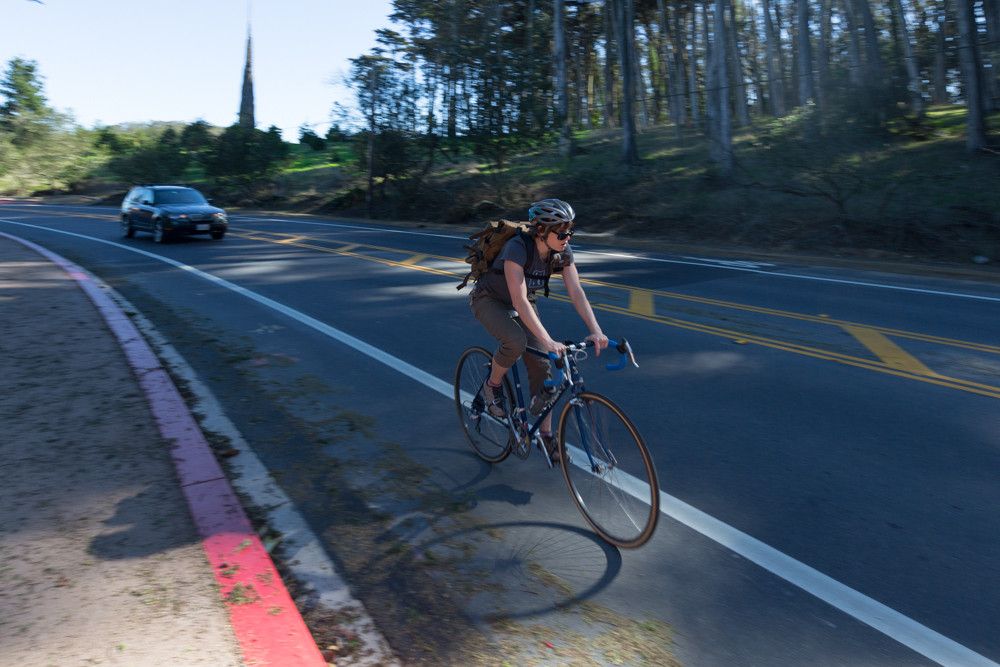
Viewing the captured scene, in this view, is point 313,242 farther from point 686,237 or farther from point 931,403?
point 931,403

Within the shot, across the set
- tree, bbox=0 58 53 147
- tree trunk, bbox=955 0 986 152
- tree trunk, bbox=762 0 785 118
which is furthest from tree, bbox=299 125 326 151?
tree trunk, bbox=955 0 986 152

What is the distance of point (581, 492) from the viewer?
4484 mm

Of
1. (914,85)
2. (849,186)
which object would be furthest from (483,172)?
(914,85)

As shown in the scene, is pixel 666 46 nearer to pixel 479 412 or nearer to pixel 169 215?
pixel 169 215

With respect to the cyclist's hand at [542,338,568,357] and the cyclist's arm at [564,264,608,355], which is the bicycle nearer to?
the cyclist's hand at [542,338,568,357]

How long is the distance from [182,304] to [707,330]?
752 centimetres

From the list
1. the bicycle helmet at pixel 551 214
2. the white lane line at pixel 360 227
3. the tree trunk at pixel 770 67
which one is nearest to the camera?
the bicycle helmet at pixel 551 214

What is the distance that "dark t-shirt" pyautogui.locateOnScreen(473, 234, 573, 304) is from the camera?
445cm

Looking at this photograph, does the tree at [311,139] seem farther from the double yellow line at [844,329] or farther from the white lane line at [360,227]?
the double yellow line at [844,329]

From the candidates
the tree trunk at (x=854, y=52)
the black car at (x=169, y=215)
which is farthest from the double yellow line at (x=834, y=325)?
the tree trunk at (x=854, y=52)

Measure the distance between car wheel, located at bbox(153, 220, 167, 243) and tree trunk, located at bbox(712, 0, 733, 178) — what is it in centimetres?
1720

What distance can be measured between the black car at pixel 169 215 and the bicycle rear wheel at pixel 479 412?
689 inches

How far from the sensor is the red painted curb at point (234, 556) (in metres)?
3.12

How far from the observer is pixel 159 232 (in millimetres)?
21281
